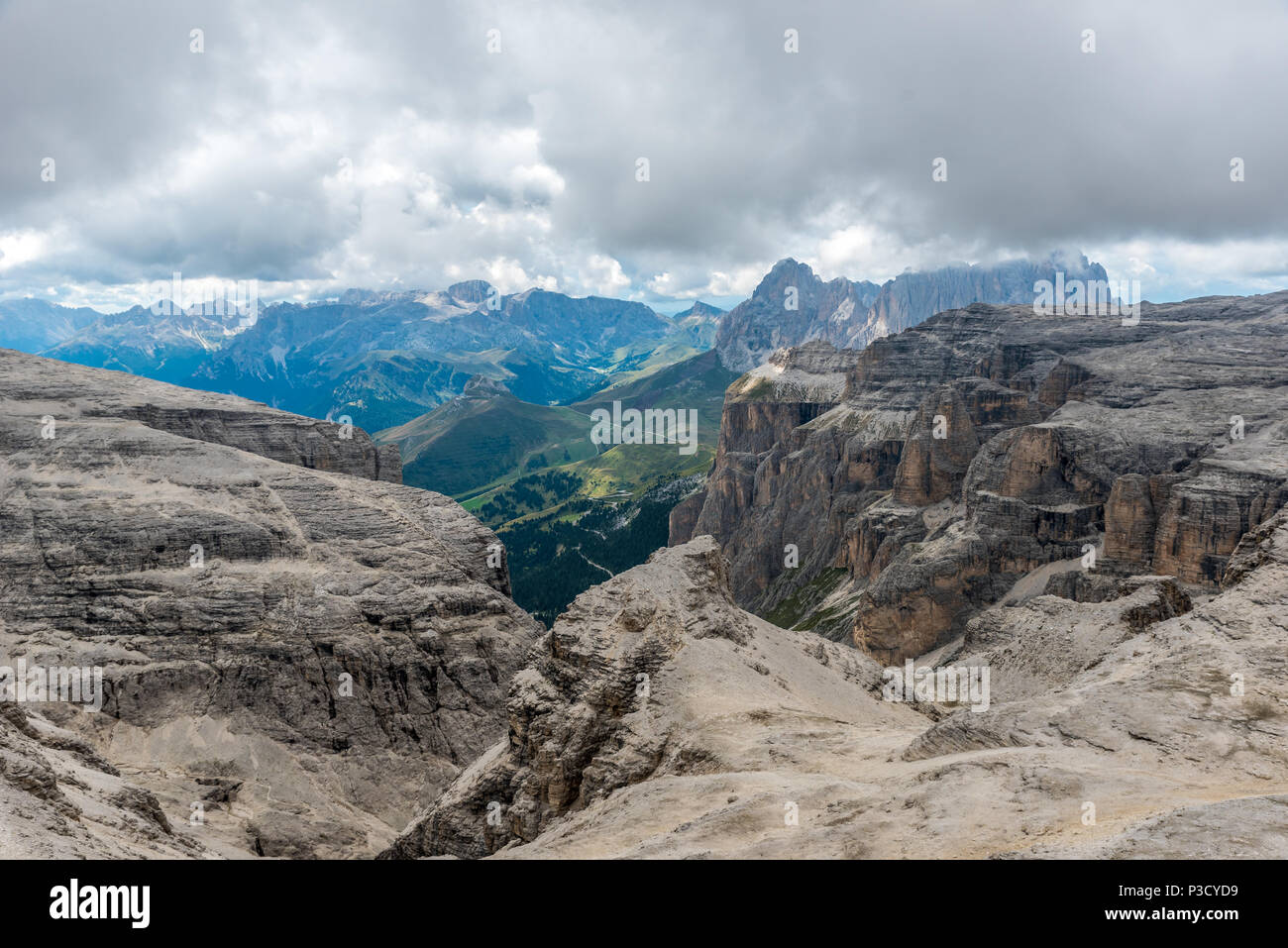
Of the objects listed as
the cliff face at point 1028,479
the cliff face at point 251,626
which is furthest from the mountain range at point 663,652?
Answer: the cliff face at point 1028,479

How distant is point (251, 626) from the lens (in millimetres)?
74812

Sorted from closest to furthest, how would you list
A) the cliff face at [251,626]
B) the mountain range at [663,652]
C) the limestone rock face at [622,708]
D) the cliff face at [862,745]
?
the cliff face at [862,745] < the mountain range at [663,652] < the limestone rock face at [622,708] < the cliff face at [251,626]

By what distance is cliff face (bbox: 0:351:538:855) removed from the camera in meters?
66.1

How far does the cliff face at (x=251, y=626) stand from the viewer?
217ft

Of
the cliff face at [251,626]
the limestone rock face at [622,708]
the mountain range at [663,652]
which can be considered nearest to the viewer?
the mountain range at [663,652]

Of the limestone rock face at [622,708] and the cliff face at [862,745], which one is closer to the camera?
the cliff face at [862,745]

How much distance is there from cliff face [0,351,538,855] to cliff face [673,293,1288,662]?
6389cm

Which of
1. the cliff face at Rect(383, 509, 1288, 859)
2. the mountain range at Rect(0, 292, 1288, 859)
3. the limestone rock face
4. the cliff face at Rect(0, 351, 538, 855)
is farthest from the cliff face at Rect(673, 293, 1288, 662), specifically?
the limestone rock face

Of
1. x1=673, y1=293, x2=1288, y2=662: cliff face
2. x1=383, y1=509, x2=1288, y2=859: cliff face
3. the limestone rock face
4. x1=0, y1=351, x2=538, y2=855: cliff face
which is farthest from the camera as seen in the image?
x1=673, y1=293, x2=1288, y2=662: cliff face

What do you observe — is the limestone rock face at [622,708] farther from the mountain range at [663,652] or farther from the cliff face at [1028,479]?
the cliff face at [1028,479]

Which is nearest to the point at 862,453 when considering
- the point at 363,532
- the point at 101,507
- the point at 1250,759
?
the point at 363,532

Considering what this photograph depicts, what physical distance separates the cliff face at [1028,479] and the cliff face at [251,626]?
63.9m

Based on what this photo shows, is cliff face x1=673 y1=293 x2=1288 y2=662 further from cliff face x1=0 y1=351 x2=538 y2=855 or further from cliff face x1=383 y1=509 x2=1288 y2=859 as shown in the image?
cliff face x1=0 y1=351 x2=538 y2=855
